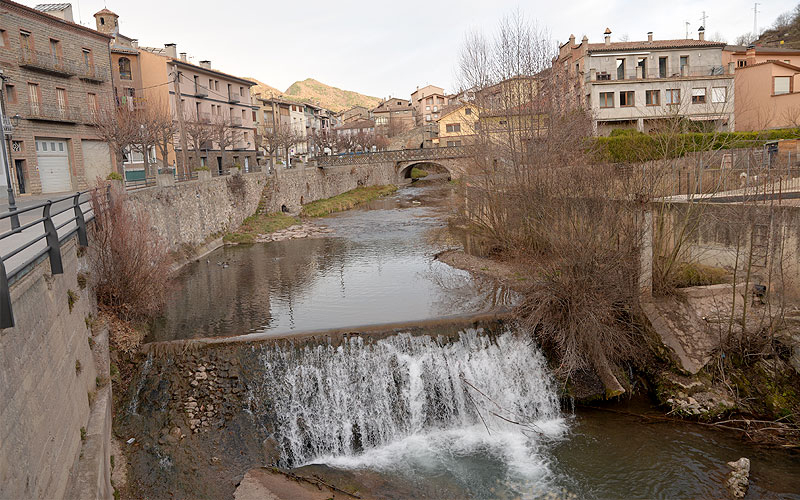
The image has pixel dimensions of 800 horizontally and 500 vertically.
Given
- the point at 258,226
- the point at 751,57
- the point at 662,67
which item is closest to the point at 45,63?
the point at 258,226

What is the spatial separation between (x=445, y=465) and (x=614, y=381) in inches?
184

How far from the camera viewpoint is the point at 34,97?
30312 mm

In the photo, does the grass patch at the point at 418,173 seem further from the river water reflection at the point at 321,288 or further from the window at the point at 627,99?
the river water reflection at the point at 321,288

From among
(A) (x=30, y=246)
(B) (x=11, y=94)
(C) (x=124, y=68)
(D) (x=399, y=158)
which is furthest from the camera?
(D) (x=399, y=158)

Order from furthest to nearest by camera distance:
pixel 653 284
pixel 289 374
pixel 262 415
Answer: pixel 653 284 < pixel 289 374 < pixel 262 415

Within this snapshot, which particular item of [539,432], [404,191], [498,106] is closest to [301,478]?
[539,432]

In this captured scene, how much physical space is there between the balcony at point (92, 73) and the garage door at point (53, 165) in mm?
4452

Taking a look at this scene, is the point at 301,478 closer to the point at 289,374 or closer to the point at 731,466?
the point at 289,374

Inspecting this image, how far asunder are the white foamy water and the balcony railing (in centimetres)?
3291

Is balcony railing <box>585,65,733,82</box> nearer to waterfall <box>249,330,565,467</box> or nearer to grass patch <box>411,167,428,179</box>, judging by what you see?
waterfall <box>249,330,565,467</box>

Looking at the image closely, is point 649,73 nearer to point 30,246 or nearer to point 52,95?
point 52,95

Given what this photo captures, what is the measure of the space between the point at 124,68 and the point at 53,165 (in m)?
14.0

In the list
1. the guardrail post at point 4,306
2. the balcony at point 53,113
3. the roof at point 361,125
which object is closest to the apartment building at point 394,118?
the roof at point 361,125

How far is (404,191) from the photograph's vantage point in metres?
60.4
